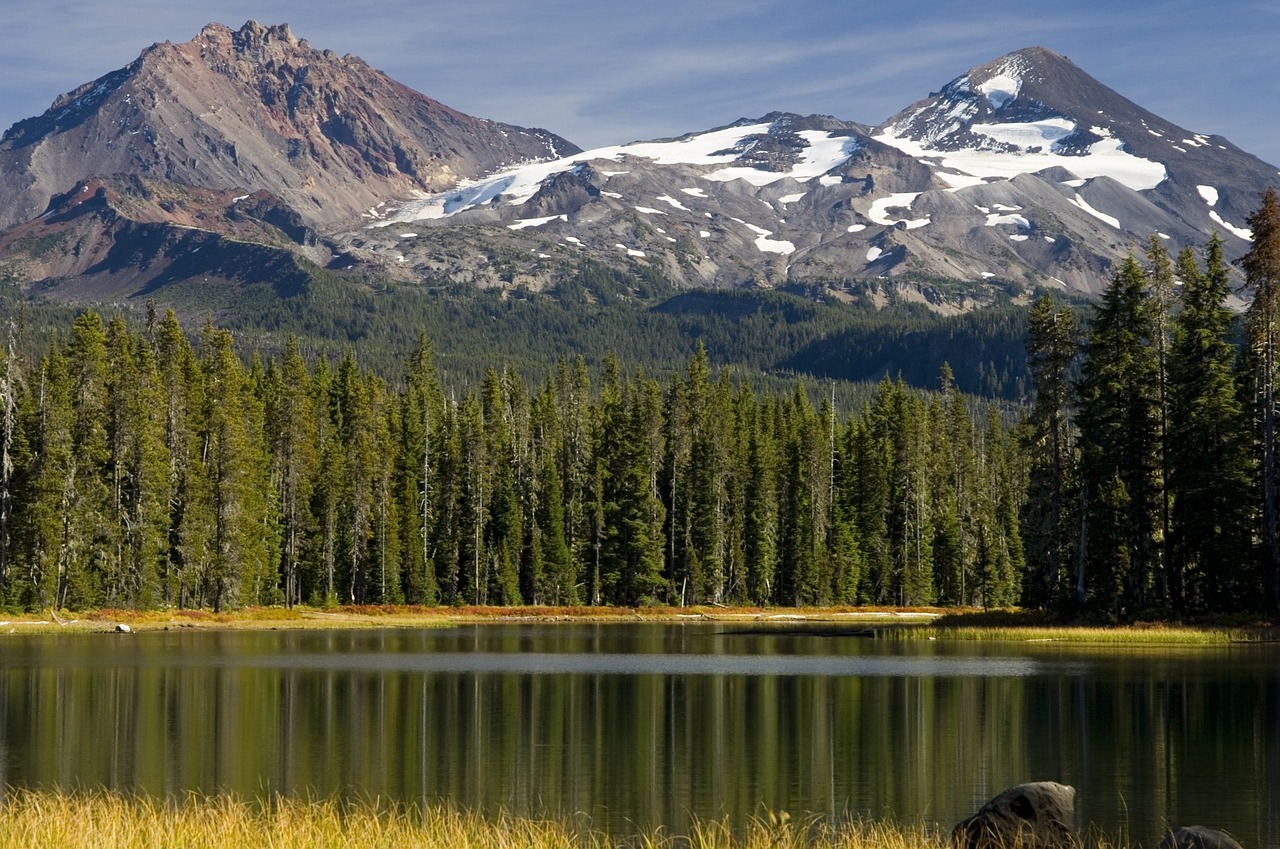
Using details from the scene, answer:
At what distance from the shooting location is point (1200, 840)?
21.4m

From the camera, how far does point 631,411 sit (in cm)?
12031

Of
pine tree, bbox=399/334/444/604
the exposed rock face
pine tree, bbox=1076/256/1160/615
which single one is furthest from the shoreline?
the exposed rock face

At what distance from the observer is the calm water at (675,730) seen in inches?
1209

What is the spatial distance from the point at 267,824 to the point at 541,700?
23.8m

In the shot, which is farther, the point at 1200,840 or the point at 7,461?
the point at 7,461

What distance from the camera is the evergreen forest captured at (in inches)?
2793

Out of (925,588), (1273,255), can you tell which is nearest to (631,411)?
(925,588)

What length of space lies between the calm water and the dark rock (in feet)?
15.4

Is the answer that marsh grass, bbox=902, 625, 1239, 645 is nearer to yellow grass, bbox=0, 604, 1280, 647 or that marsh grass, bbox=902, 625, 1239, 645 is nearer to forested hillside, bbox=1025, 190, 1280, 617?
yellow grass, bbox=0, 604, 1280, 647

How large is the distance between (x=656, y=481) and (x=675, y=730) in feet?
267

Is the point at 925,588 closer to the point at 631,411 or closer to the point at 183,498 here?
the point at 631,411

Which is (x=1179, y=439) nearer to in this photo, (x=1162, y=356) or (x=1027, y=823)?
(x=1162, y=356)

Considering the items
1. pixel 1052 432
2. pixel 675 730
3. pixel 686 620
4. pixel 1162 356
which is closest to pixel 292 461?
pixel 686 620

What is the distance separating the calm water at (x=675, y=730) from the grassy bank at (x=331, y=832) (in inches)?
101
